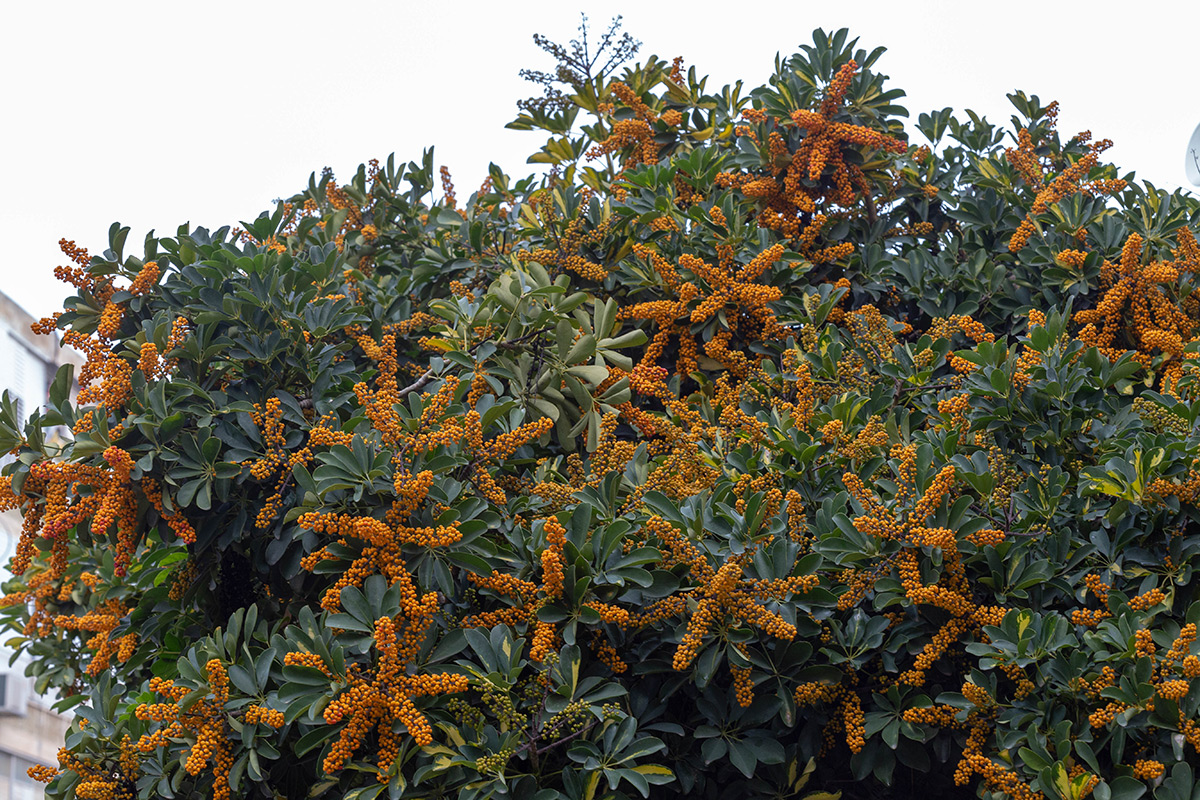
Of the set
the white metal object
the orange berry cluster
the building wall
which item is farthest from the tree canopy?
the building wall

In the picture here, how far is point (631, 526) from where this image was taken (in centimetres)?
349

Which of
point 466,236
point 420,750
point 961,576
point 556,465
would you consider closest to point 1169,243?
point 961,576

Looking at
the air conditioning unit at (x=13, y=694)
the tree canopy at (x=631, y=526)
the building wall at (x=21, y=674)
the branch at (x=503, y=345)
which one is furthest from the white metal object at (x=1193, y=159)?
the air conditioning unit at (x=13, y=694)

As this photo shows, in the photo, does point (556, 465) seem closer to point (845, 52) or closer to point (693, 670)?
point (693, 670)

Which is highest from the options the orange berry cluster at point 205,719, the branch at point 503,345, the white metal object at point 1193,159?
the white metal object at point 1193,159

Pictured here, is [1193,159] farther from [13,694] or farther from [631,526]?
[13,694]

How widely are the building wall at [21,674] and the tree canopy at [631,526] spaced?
29.3ft

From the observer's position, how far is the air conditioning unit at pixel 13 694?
12.3 m

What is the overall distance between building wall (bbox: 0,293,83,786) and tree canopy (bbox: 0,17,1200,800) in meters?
8.92

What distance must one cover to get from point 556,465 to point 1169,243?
A: 119 inches

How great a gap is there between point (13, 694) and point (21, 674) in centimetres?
50

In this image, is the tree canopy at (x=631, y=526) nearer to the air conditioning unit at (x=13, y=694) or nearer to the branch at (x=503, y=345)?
the branch at (x=503, y=345)

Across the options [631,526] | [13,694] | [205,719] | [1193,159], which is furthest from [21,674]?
[1193,159]

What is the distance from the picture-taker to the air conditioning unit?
12258 mm
